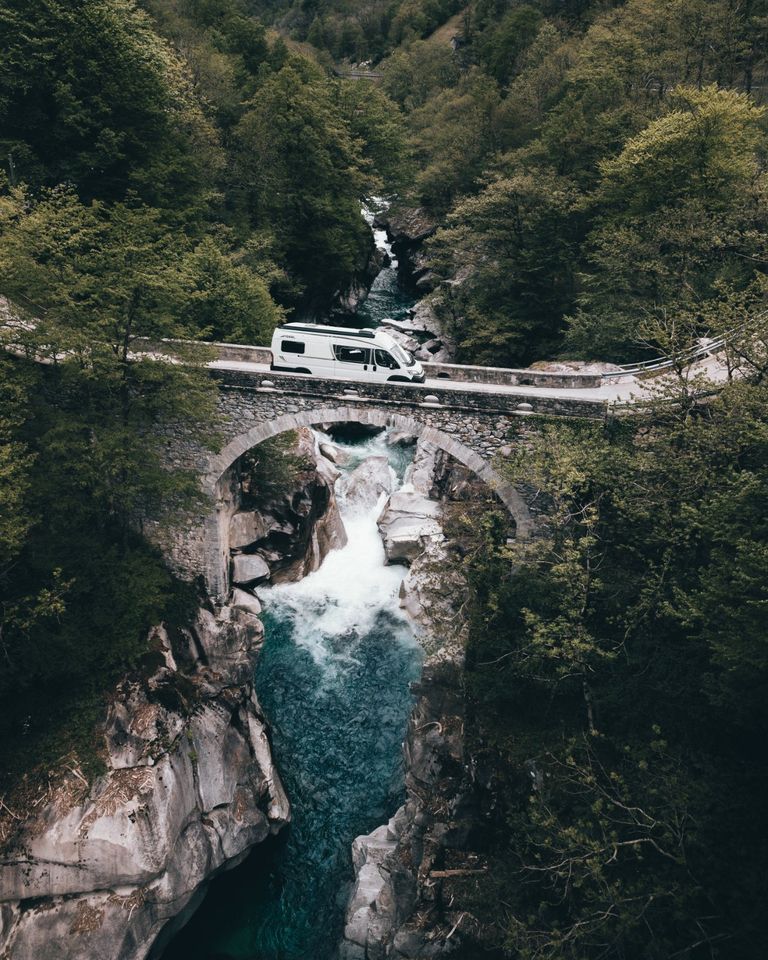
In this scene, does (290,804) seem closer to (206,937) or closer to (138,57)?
(206,937)

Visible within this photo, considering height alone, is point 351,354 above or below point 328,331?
below

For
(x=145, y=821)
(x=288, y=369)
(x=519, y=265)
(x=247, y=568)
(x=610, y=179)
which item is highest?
(x=610, y=179)

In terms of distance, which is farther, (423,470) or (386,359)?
(423,470)

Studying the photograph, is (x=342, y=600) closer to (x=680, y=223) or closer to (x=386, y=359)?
(x=386, y=359)

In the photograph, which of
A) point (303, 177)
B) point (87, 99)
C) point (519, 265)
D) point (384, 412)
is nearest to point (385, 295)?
point (303, 177)

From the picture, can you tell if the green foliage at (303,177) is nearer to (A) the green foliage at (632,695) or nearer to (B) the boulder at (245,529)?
(B) the boulder at (245,529)

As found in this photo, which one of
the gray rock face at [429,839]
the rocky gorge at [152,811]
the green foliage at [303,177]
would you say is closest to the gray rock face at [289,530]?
the rocky gorge at [152,811]

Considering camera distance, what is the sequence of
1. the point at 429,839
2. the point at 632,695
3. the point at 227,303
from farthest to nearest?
the point at 227,303
the point at 429,839
the point at 632,695

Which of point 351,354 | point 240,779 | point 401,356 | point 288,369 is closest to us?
point 240,779

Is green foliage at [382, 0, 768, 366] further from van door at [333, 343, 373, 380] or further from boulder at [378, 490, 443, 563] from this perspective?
van door at [333, 343, 373, 380]
